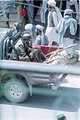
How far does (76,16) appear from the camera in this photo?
23.8 feet

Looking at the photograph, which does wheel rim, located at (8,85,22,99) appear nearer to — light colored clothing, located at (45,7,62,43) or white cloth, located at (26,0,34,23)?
light colored clothing, located at (45,7,62,43)

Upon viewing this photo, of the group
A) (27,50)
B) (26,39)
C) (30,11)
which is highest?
(30,11)

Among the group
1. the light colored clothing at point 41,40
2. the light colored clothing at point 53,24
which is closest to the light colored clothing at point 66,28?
the light colored clothing at point 53,24

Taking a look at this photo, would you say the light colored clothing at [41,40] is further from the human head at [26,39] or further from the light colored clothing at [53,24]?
the human head at [26,39]

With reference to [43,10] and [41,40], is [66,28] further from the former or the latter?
[43,10]

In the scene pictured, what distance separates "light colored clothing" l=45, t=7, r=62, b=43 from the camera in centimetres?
628

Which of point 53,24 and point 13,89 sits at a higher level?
point 13,89

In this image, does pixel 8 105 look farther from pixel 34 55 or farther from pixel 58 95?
pixel 34 55

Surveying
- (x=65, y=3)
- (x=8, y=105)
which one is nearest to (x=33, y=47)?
(x=65, y=3)

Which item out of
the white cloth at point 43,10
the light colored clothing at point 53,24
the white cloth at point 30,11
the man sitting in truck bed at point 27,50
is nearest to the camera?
the man sitting in truck bed at point 27,50

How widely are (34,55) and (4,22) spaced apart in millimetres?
2156

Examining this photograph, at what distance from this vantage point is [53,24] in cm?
637

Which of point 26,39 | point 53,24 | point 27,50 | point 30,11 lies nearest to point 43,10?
point 30,11

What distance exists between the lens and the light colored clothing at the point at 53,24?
6281mm
